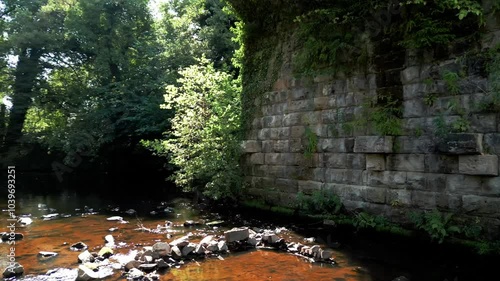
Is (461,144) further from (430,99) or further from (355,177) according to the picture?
(355,177)

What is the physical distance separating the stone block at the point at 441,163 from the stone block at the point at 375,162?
72cm

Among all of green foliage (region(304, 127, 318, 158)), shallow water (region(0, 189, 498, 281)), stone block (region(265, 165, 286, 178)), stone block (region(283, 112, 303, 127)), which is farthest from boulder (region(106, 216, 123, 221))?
green foliage (region(304, 127, 318, 158))

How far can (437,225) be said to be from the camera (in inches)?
208

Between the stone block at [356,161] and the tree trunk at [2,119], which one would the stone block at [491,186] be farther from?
the tree trunk at [2,119]

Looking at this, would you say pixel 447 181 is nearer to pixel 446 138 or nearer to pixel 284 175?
pixel 446 138

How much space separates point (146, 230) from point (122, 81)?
11.3m

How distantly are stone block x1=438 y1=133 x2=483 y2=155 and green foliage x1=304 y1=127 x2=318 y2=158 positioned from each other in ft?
8.04

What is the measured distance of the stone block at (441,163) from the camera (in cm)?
533

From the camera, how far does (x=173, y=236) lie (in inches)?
260

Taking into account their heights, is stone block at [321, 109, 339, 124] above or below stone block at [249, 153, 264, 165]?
above

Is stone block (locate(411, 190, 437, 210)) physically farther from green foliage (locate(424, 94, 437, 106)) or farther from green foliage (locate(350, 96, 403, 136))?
green foliage (locate(424, 94, 437, 106))

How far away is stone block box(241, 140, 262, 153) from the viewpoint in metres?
8.78

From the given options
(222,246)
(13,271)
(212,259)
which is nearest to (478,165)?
(222,246)

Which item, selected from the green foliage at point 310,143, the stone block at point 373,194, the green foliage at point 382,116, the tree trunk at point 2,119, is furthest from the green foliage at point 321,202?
the tree trunk at point 2,119
